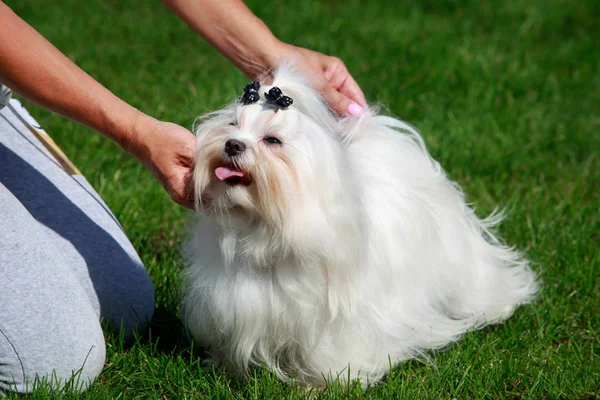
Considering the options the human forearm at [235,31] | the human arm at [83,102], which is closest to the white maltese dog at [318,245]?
the human arm at [83,102]

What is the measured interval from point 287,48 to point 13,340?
1.32m

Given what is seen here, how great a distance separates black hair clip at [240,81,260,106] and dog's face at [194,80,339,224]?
1cm

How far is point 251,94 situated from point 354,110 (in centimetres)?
62

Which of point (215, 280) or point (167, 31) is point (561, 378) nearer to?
point (215, 280)

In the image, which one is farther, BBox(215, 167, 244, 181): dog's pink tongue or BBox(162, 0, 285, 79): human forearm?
BBox(162, 0, 285, 79): human forearm

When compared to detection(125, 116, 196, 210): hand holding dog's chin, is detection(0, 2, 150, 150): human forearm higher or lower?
higher

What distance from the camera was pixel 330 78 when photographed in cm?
285

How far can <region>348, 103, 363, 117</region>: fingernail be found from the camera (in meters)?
2.72

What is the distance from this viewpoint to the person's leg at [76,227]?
284 cm

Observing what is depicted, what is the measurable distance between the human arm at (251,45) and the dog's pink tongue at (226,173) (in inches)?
28.5

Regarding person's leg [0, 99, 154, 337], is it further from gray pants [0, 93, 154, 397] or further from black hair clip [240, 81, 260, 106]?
black hair clip [240, 81, 260, 106]

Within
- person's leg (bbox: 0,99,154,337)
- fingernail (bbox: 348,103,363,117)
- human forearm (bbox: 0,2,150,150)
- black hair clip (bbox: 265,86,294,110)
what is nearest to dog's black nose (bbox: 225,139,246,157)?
black hair clip (bbox: 265,86,294,110)

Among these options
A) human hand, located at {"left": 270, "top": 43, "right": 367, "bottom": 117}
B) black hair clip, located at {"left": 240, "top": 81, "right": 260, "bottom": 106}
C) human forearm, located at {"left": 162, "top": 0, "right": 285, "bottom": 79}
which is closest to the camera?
black hair clip, located at {"left": 240, "top": 81, "right": 260, "bottom": 106}

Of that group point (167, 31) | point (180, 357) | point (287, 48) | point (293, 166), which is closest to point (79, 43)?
point (167, 31)
